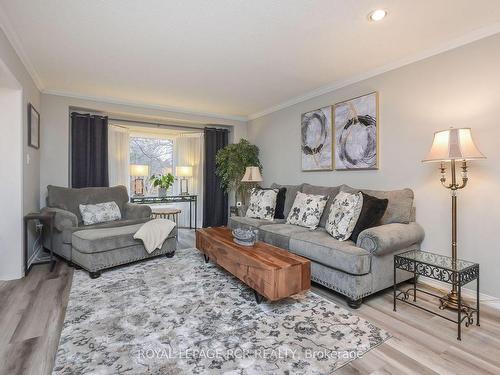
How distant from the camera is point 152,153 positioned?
574 cm

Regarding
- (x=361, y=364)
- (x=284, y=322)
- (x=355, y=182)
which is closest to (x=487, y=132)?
(x=355, y=182)

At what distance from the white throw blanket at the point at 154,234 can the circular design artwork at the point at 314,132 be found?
89.5 inches

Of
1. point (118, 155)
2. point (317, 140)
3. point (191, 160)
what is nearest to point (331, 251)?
point (317, 140)

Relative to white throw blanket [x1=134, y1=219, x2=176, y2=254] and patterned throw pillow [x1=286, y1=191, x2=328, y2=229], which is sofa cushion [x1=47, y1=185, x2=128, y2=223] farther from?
patterned throw pillow [x1=286, y1=191, x2=328, y2=229]

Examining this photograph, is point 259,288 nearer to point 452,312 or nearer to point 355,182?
point 452,312

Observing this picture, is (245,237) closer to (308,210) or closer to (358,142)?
(308,210)

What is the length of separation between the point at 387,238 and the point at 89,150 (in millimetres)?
4303

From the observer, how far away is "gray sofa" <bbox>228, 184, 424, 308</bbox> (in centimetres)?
223

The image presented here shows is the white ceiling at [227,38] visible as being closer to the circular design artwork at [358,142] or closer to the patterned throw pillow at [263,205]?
the circular design artwork at [358,142]

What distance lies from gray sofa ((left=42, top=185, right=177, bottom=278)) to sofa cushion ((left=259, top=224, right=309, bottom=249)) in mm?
1223

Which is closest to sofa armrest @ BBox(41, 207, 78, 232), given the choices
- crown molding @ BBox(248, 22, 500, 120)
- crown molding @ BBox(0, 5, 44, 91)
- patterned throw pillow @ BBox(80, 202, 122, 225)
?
patterned throw pillow @ BBox(80, 202, 122, 225)

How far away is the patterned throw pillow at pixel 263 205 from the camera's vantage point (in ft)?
12.7

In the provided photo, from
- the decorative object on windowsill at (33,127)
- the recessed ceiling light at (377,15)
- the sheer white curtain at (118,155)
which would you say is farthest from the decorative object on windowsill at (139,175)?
the recessed ceiling light at (377,15)

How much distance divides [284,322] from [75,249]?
2420 millimetres
